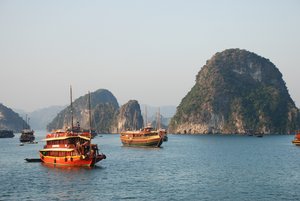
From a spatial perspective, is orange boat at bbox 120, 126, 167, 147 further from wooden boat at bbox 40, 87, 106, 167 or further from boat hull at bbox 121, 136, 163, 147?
wooden boat at bbox 40, 87, 106, 167

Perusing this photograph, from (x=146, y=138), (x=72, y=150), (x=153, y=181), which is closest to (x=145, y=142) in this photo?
(x=146, y=138)

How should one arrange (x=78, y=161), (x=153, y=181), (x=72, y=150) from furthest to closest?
(x=72, y=150) < (x=78, y=161) < (x=153, y=181)

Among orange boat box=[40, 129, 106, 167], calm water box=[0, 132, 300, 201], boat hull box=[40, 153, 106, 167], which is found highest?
orange boat box=[40, 129, 106, 167]

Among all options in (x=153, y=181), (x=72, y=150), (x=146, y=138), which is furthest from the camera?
(x=146, y=138)

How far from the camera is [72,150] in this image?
3620 inches

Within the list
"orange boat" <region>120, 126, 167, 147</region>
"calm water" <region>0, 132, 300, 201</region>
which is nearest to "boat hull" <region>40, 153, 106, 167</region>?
"calm water" <region>0, 132, 300, 201</region>

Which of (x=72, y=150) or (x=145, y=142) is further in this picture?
(x=145, y=142)

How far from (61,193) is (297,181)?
3531cm

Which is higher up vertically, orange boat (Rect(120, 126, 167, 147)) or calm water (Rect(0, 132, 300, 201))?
orange boat (Rect(120, 126, 167, 147))

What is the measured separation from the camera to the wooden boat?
90.8 meters

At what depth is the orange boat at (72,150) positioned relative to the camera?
298ft

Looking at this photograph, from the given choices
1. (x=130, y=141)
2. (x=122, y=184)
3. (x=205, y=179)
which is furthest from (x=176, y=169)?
(x=130, y=141)

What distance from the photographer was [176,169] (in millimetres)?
94812

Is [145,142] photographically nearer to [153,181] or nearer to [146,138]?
[146,138]
